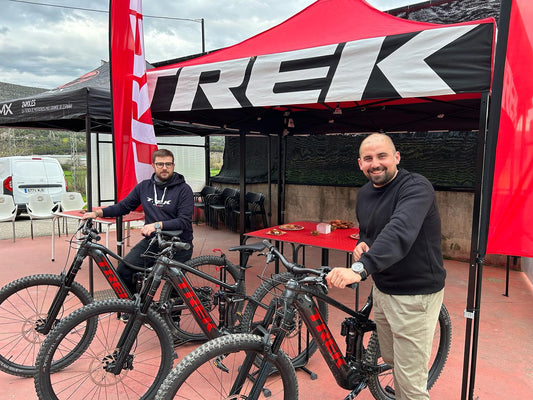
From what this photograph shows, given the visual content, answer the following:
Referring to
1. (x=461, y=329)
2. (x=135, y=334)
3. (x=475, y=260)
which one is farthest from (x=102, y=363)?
(x=461, y=329)

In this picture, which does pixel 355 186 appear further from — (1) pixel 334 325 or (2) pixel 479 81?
(2) pixel 479 81

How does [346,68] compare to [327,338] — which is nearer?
[327,338]

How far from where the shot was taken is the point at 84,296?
2.63 meters

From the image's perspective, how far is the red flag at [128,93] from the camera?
351 centimetres

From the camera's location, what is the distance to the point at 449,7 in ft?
19.5

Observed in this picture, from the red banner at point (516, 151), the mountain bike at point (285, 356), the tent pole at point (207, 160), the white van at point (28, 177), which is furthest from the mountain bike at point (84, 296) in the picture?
the white van at point (28, 177)

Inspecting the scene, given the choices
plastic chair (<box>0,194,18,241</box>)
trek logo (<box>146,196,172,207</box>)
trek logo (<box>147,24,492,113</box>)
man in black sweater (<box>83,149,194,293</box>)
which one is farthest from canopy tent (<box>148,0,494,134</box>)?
plastic chair (<box>0,194,18,241</box>)

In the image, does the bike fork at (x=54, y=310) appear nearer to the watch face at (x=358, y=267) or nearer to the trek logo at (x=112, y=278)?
the trek logo at (x=112, y=278)

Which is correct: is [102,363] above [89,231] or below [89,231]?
below

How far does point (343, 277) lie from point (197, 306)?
4.11ft

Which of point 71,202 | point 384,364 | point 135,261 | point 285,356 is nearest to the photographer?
point 285,356

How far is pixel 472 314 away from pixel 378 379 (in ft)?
2.17

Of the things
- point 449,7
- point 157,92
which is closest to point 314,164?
point 449,7

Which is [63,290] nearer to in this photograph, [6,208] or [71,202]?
[71,202]
